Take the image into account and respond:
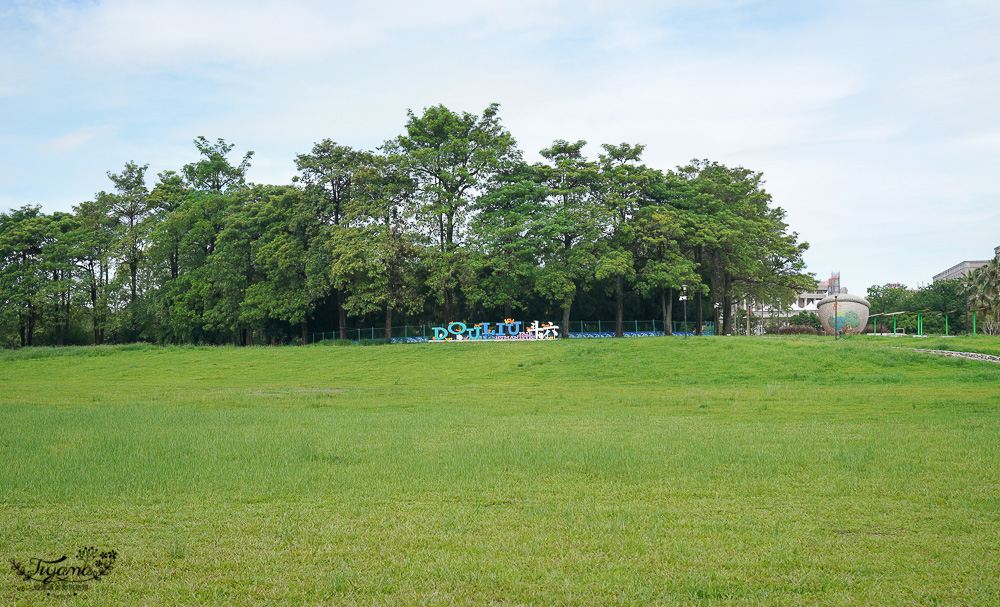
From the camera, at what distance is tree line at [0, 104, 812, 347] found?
47.7m

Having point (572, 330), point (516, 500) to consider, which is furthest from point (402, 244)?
point (516, 500)

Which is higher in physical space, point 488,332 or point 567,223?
point 567,223

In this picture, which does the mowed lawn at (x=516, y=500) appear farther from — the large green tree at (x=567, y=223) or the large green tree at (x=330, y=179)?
the large green tree at (x=330, y=179)

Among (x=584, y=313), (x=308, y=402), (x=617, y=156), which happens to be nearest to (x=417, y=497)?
(x=308, y=402)

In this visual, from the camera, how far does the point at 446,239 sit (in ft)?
161

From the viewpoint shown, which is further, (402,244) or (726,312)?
(726,312)

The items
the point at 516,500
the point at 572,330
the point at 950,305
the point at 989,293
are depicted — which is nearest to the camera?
the point at 516,500

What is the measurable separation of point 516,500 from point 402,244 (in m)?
40.5

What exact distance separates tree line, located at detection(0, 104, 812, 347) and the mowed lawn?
29.0 metres

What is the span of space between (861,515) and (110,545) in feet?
22.6

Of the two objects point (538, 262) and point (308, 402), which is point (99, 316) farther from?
point (308, 402)

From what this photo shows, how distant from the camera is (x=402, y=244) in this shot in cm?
4719

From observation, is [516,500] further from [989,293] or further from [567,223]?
[989,293]

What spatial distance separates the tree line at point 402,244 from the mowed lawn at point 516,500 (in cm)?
2897
